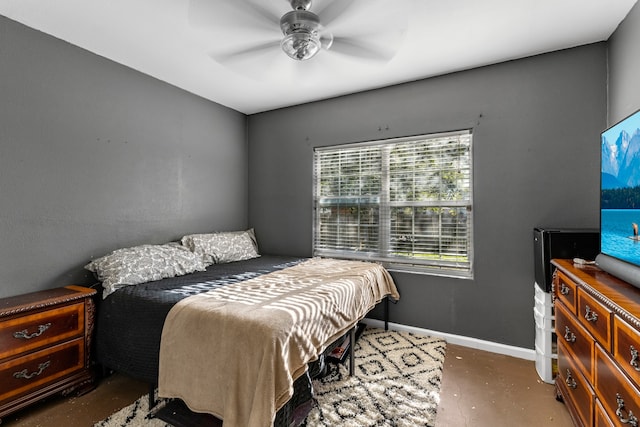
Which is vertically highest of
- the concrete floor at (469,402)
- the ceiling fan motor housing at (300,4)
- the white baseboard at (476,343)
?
the ceiling fan motor housing at (300,4)

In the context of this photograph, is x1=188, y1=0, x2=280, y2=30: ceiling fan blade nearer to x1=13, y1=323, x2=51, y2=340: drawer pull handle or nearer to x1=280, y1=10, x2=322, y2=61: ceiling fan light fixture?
x1=280, y1=10, x2=322, y2=61: ceiling fan light fixture

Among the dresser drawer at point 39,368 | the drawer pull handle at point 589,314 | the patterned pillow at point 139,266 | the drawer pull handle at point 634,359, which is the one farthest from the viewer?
the patterned pillow at point 139,266

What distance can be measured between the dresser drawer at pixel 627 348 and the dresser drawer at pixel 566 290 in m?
0.52

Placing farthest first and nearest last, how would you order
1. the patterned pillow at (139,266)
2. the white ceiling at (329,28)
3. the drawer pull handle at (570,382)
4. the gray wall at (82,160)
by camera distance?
the patterned pillow at (139,266) < the gray wall at (82,160) < the white ceiling at (329,28) < the drawer pull handle at (570,382)

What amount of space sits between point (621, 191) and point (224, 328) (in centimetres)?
216

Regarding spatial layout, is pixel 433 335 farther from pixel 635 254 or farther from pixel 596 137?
pixel 596 137

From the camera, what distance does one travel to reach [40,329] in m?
1.92

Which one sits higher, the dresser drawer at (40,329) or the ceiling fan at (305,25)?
the ceiling fan at (305,25)

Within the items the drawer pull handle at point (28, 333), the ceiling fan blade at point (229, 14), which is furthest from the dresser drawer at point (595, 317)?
the drawer pull handle at point (28, 333)

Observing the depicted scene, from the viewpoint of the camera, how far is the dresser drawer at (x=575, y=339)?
147 centimetres

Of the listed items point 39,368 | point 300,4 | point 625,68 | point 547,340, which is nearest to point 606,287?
point 547,340

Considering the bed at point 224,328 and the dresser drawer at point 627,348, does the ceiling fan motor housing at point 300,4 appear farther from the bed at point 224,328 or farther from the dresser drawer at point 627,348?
the dresser drawer at point 627,348

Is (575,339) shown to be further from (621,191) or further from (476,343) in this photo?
(476,343)

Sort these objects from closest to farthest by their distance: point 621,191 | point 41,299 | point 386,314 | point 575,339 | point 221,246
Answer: point 621,191
point 575,339
point 41,299
point 386,314
point 221,246
